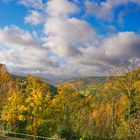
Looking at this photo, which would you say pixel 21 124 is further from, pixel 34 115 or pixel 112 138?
pixel 112 138

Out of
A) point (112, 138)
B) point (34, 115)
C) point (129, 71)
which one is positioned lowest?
point (112, 138)

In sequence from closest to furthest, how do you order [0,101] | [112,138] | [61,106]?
[112,138] → [61,106] → [0,101]

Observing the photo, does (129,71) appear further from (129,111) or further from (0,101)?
(0,101)

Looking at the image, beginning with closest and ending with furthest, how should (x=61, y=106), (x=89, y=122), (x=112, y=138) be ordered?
(x=112, y=138), (x=61, y=106), (x=89, y=122)

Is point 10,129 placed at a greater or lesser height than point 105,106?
lesser

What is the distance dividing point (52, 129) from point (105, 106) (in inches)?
1959

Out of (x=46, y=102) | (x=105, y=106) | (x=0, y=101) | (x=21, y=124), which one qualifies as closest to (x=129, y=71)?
(x=46, y=102)

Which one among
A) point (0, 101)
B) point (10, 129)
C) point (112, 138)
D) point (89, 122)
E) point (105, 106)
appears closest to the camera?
point (10, 129)

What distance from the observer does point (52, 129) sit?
39.0 metres

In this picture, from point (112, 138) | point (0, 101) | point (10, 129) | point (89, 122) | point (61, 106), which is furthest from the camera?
point (0, 101)

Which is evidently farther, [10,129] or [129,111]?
[129,111]

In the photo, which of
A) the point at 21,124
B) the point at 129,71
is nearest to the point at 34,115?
the point at 21,124

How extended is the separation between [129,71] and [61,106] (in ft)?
37.2

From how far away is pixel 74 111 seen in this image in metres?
50.2
